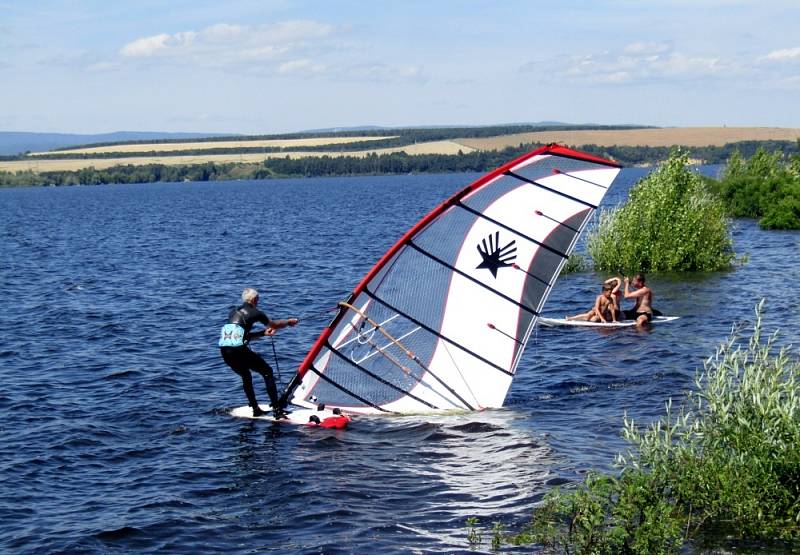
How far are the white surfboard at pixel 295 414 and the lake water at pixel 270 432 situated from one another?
7.7 inches

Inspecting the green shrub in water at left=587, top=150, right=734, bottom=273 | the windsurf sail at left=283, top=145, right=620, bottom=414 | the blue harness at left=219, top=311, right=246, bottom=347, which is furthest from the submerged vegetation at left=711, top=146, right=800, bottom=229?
the blue harness at left=219, top=311, right=246, bottom=347

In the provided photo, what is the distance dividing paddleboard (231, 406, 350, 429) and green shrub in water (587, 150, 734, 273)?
1807cm

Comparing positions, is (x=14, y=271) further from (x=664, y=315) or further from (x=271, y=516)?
(x=271, y=516)

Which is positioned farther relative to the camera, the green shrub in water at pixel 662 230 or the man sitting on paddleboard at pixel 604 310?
the green shrub in water at pixel 662 230

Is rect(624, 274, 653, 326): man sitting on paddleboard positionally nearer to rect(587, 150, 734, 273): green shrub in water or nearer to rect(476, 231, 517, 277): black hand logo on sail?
→ rect(587, 150, 734, 273): green shrub in water

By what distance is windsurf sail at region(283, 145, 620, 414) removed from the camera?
585 inches

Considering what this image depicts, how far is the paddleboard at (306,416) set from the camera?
15.7 m

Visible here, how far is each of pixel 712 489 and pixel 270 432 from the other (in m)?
7.61

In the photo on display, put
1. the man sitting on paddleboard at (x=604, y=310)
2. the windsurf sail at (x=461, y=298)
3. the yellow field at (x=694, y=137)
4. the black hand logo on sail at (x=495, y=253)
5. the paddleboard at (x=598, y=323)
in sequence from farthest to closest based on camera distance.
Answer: the yellow field at (x=694, y=137) < the man sitting on paddleboard at (x=604, y=310) < the paddleboard at (x=598, y=323) < the black hand logo on sail at (x=495, y=253) < the windsurf sail at (x=461, y=298)

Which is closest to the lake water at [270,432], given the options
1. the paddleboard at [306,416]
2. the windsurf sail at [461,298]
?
the paddleboard at [306,416]

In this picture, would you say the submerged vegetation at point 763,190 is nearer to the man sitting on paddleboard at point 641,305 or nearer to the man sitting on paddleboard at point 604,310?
the man sitting on paddleboard at point 641,305

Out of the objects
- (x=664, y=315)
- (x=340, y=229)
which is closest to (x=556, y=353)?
(x=664, y=315)

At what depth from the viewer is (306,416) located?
52.9 feet

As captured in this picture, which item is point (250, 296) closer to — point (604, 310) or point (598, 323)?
point (598, 323)
